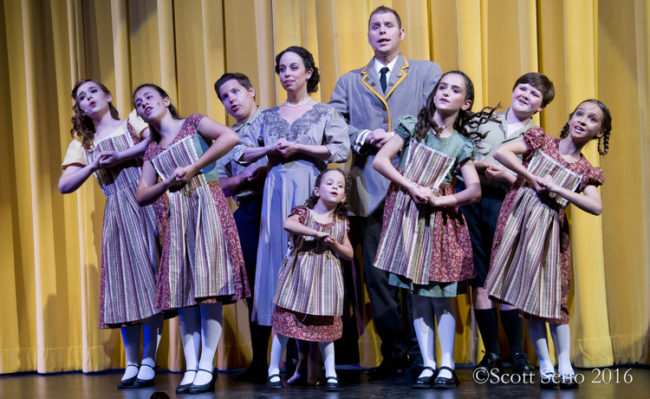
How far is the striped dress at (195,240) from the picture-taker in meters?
3.09

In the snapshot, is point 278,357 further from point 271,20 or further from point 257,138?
point 271,20

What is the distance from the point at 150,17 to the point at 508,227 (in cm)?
279

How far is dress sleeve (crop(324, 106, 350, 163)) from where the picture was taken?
3.33 meters

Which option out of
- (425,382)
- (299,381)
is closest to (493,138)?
(425,382)

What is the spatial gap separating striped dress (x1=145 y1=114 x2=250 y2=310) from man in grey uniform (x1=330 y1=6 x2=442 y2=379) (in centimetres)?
66

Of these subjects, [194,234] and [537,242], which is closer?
[537,242]

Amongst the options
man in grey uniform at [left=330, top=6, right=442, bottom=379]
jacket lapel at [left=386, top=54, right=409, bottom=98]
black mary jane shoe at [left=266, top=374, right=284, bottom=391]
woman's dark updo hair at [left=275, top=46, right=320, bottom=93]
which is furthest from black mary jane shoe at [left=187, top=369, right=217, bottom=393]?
jacket lapel at [left=386, top=54, right=409, bottom=98]

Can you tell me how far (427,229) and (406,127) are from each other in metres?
0.47

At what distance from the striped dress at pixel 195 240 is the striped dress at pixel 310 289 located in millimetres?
197

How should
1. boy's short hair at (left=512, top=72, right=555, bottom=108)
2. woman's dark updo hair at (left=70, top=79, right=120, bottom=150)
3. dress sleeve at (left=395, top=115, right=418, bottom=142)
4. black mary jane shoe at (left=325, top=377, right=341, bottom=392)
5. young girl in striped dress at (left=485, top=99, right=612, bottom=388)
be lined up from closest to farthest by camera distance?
young girl in striped dress at (left=485, top=99, right=612, bottom=388), black mary jane shoe at (left=325, top=377, right=341, bottom=392), dress sleeve at (left=395, top=115, right=418, bottom=142), boy's short hair at (left=512, top=72, right=555, bottom=108), woman's dark updo hair at (left=70, top=79, right=120, bottom=150)

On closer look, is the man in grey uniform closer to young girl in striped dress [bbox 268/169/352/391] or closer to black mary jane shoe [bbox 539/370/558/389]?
young girl in striped dress [bbox 268/169/352/391]

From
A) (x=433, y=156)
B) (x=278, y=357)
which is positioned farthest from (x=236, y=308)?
(x=433, y=156)

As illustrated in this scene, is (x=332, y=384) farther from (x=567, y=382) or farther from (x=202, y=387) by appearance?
(x=567, y=382)

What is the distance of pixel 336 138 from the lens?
132 inches
